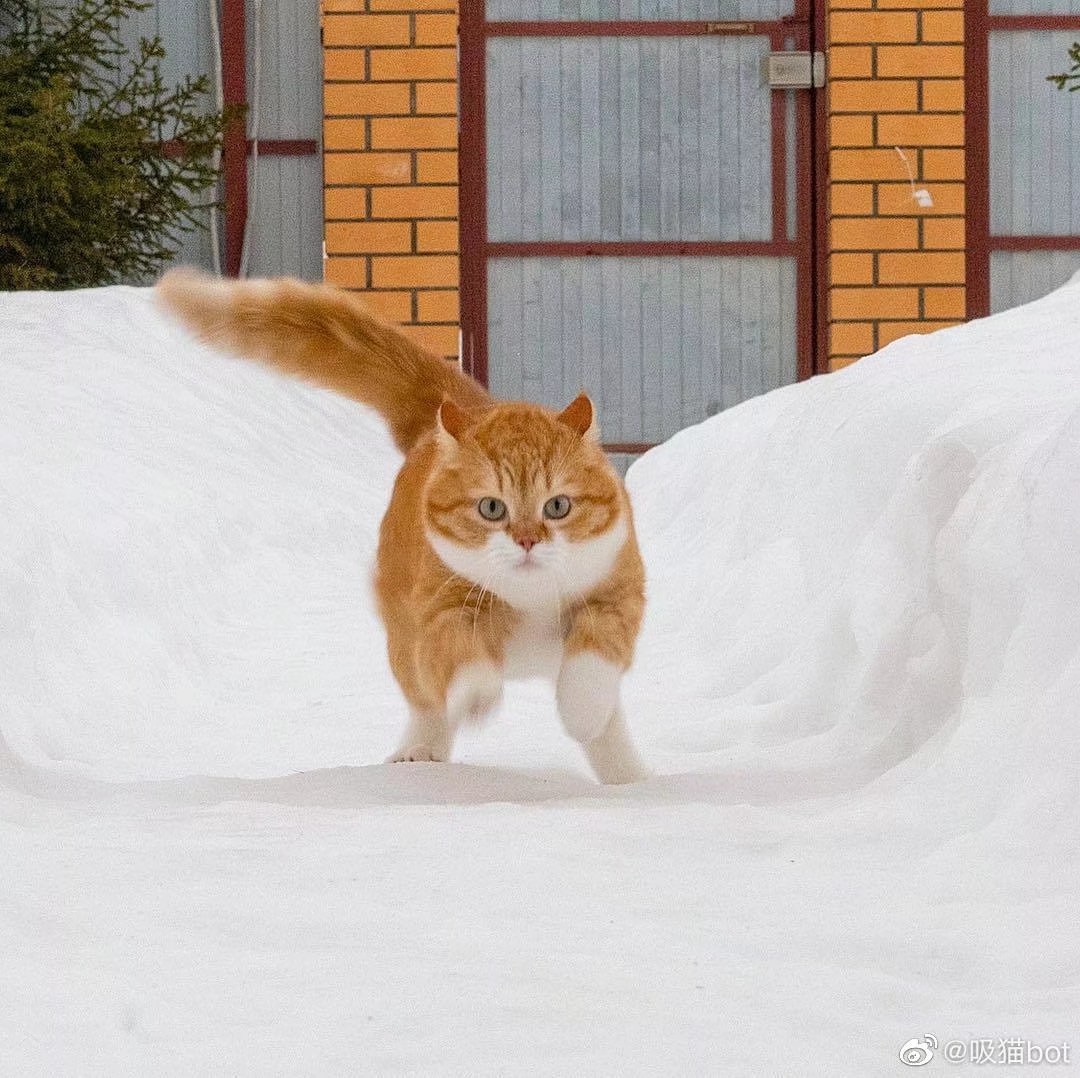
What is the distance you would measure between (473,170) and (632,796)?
21.1 ft

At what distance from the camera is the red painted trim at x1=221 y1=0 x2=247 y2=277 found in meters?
8.30

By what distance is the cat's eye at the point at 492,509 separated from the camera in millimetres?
2486

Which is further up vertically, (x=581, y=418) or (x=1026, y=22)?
(x=1026, y=22)

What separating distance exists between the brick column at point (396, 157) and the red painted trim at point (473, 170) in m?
0.11

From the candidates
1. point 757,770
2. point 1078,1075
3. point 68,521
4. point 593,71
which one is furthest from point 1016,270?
point 1078,1075

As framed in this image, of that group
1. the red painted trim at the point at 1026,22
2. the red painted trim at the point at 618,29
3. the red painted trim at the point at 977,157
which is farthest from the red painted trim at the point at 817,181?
the red painted trim at the point at 1026,22

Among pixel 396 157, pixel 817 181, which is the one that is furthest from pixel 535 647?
pixel 817 181

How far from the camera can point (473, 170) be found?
8375 millimetres

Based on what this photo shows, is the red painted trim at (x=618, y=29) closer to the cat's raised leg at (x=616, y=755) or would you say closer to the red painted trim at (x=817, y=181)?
the red painted trim at (x=817, y=181)

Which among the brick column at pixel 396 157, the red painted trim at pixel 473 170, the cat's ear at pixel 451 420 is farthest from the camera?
the red painted trim at pixel 473 170

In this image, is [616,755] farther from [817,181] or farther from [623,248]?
[817,181]

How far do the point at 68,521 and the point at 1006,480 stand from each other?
2675mm

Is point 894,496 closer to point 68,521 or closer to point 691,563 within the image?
point 691,563

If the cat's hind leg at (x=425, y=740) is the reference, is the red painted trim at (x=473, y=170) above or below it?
above
